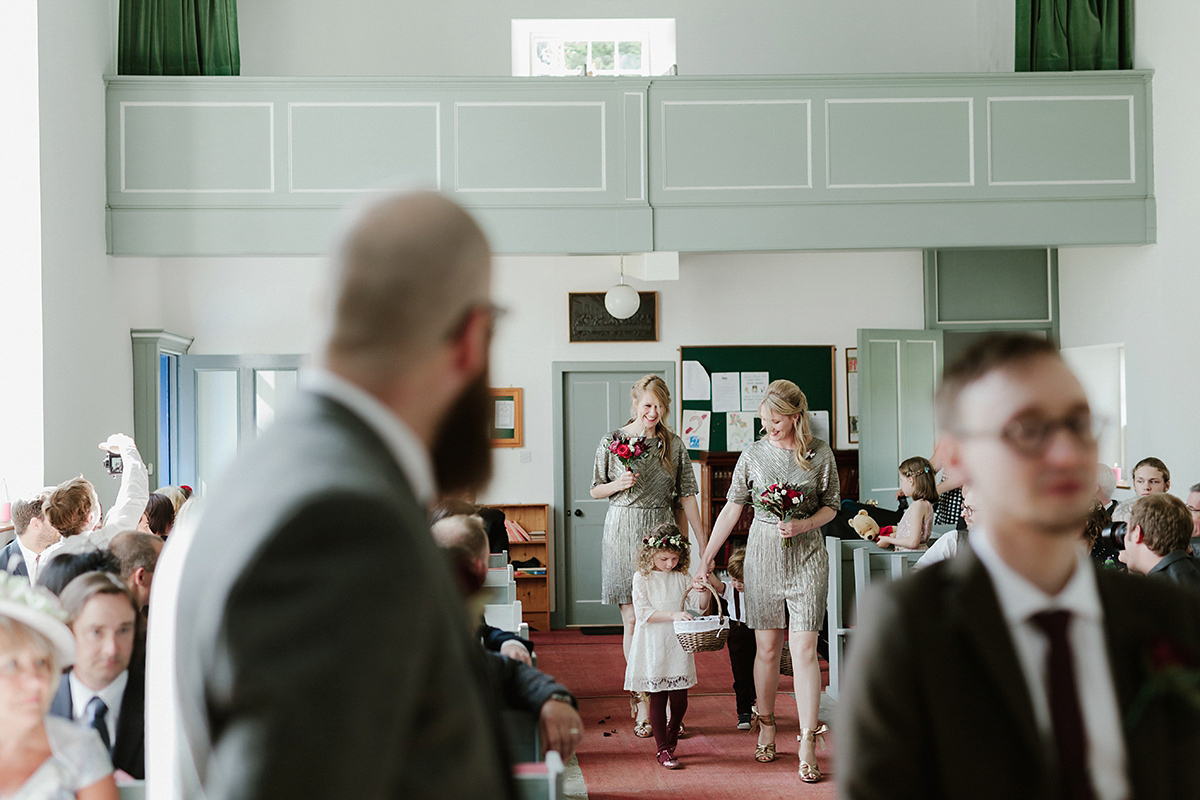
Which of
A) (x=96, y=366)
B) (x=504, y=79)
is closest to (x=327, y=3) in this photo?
(x=504, y=79)

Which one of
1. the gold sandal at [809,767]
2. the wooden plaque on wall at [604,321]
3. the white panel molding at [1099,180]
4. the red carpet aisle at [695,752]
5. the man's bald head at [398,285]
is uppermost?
the white panel molding at [1099,180]

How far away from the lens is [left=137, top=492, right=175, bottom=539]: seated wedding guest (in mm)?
4992

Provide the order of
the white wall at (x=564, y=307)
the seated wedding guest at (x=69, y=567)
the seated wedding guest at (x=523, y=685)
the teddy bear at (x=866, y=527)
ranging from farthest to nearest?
the white wall at (x=564, y=307) → the teddy bear at (x=866, y=527) → the seated wedding guest at (x=69, y=567) → the seated wedding guest at (x=523, y=685)

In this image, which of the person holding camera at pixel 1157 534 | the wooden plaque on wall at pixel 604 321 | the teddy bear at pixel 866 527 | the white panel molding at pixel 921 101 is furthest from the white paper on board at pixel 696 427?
the person holding camera at pixel 1157 534

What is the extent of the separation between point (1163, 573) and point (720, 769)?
2.36 m

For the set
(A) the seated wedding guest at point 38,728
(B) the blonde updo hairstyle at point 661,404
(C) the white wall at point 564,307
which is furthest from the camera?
(C) the white wall at point 564,307

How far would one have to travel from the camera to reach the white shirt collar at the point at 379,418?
89 centimetres

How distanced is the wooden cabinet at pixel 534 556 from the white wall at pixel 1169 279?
174 inches

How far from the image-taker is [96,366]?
7020mm

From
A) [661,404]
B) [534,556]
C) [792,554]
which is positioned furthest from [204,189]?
[792,554]

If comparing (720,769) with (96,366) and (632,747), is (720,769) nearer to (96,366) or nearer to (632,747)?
(632,747)

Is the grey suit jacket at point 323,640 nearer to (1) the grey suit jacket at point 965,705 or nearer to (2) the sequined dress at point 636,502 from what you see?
(1) the grey suit jacket at point 965,705

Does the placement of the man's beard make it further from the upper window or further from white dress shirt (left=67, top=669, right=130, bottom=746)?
the upper window

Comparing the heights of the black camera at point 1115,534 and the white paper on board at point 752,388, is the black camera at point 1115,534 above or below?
below
